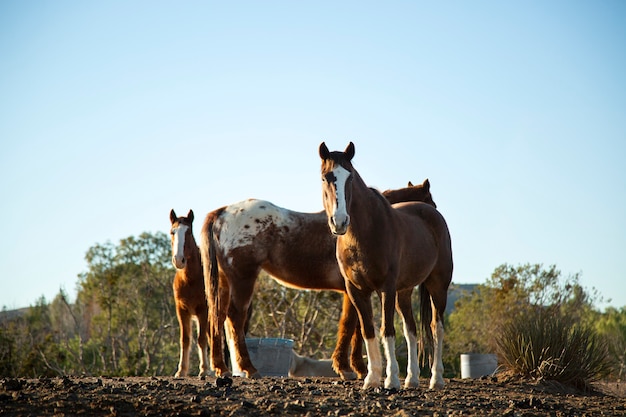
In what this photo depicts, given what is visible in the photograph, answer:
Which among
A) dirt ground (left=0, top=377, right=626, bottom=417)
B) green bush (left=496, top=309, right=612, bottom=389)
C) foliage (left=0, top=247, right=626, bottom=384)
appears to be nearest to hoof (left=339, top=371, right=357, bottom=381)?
dirt ground (left=0, top=377, right=626, bottom=417)

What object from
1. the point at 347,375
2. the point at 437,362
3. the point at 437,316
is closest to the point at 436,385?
the point at 437,362

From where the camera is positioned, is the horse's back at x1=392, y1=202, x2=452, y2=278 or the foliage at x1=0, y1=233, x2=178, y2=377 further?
the foliage at x1=0, y1=233, x2=178, y2=377

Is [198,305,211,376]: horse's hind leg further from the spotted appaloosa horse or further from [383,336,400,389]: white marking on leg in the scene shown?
[383,336,400,389]: white marking on leg

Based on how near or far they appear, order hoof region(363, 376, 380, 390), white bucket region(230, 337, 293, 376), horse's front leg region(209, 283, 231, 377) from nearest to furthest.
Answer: hoof region(363, 376, 380, 390) → horse's front leg region(209, 283, 231, 377) → white bucket region(230, 337, 293, 376)

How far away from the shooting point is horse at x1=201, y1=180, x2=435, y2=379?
9375 mm

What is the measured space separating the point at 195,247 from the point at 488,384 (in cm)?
449

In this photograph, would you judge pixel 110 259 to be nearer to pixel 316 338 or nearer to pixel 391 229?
pixel 316 338

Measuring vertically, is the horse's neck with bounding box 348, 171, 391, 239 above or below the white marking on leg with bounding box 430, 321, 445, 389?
above

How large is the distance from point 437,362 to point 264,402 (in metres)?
3.01

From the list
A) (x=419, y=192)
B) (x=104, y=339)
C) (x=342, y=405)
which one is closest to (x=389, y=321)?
(x=342, y=405)

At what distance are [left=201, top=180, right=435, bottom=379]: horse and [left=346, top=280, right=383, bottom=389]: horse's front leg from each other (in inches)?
69.3

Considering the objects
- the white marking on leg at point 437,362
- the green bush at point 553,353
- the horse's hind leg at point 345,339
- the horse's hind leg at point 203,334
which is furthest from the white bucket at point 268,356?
the green bush at point 553,353

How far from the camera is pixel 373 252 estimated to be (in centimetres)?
743

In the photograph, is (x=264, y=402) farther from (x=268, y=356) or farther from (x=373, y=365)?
(x=268, y=356)
